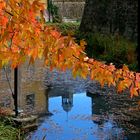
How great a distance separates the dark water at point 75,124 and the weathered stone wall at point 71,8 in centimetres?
3007

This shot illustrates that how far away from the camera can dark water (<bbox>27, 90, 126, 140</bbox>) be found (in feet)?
27.9

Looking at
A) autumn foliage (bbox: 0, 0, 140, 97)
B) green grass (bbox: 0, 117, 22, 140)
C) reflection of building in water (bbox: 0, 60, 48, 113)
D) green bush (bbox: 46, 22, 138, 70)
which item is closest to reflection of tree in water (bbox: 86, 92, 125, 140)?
reflection of building in water (bbox: 0, 60, 48, 113)

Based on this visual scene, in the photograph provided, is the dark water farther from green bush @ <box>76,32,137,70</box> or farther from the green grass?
green bush @ <box>76,32,137,70</box>

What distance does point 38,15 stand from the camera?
3.68m

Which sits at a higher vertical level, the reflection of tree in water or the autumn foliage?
the autumn foliage

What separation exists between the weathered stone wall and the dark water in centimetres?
3007

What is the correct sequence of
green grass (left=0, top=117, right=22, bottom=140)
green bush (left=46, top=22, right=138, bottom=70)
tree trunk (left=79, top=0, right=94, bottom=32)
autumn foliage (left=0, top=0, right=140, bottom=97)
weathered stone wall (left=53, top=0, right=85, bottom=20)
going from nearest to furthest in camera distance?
autumn foliage (left=0, top=0, right=140, bottom=97) < green grass (left=0, top=117, right=22, bottom=140) < green bush (left=46, top=22, right=138, bottom=70) < tree trunk (left=79, top=0, right=94, bottom=32) < weathered stone wall (left=53, top=0, right=85, bottom=20)

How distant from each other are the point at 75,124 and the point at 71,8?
1286 inches

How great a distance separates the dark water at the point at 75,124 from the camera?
850 cm

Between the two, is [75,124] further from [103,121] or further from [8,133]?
[8,133]

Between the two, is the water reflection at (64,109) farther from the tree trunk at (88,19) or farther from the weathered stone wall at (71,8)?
the weathered stone wall at (71,8)

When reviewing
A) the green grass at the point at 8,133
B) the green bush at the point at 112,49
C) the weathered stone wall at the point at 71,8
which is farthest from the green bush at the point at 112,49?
the weathered stone wall at the point at 71,8

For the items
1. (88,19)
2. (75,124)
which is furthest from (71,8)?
(75,124)

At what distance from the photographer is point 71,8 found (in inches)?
1628
